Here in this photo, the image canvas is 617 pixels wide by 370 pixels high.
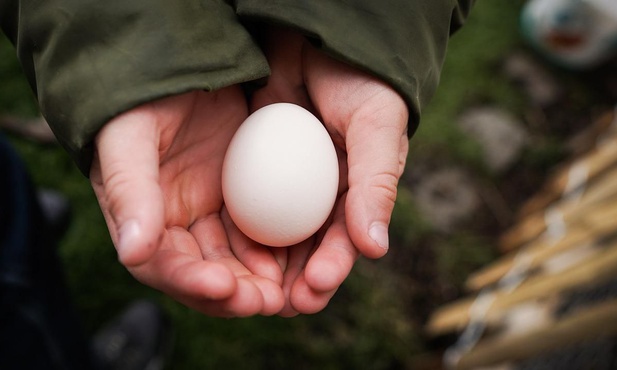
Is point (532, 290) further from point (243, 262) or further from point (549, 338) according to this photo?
point (243, 262)

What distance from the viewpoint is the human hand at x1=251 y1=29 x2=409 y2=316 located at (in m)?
0.83

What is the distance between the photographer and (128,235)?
677 mm

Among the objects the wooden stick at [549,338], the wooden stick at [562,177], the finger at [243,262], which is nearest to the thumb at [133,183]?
the finger at [243,262]

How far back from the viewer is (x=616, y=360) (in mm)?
1089

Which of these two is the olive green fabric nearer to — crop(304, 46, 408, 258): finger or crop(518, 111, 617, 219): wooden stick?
crop(304, 46, 408, 258): finger

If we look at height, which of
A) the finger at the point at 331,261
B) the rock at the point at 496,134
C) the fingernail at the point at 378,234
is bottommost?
the rock at the point at 496,134

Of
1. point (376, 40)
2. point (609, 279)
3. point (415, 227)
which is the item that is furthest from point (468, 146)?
point (376, 40)

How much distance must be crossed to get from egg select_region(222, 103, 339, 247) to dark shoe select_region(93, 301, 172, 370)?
0.80 meters

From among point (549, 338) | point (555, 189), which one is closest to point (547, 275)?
point (549, 338)

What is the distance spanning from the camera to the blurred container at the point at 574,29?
2.03 metres

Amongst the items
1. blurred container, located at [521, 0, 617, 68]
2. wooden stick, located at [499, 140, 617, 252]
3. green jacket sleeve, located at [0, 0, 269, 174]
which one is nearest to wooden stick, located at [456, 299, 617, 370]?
wooden stick, located at [499, 140, 617, 252]

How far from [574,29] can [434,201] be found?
2.93 feet

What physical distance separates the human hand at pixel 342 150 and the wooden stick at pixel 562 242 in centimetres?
59

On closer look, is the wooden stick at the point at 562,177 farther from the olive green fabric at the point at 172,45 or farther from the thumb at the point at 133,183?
the thumb at the point at 133,183
